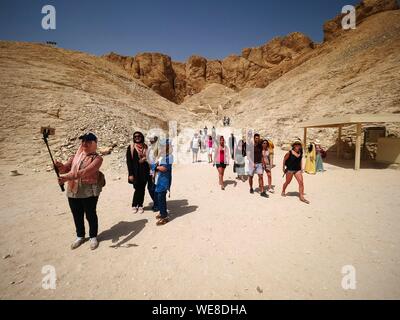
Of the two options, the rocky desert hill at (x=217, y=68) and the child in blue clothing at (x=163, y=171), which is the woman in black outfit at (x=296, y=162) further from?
the rocky desert hill at (x=217, y=68)

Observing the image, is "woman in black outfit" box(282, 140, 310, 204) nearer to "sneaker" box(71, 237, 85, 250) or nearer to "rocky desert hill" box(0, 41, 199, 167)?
"sneaker" box(71, 237, 85, 250)

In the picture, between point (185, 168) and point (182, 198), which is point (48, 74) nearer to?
point (185, 168)

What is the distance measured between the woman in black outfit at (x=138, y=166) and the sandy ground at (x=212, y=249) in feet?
1.54

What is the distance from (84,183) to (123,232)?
1316mm

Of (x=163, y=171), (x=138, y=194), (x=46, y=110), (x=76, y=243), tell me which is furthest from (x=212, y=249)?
(x=46, y=110)

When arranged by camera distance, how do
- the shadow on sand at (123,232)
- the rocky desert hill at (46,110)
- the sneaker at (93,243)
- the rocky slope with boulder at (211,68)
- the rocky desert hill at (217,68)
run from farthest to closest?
the rocky slope with boulder at (211,68) → the rocky desert hill at (217,68) → the rocky desert hill at (46,110) → the shadow on sand at (123,232) → the sneaker at (93,243)

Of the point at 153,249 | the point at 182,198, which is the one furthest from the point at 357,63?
the point at 153,249

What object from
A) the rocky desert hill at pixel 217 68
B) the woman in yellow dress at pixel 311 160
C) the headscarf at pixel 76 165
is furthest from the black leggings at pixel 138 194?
the rocky desert hill at pixel 217 68

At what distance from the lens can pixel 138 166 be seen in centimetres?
480

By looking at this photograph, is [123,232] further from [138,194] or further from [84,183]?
[84,183]

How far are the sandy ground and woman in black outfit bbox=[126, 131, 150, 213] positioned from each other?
470mm

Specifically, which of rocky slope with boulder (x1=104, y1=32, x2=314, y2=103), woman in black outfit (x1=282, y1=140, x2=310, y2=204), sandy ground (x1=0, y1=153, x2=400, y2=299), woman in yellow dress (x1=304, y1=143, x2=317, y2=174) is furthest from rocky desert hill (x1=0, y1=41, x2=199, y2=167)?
rocky slope with boulder (x1=104, y1=32, x2=314, y2=103)

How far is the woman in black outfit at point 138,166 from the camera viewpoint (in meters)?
4.72

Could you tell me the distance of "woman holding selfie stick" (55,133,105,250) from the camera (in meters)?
3.26
